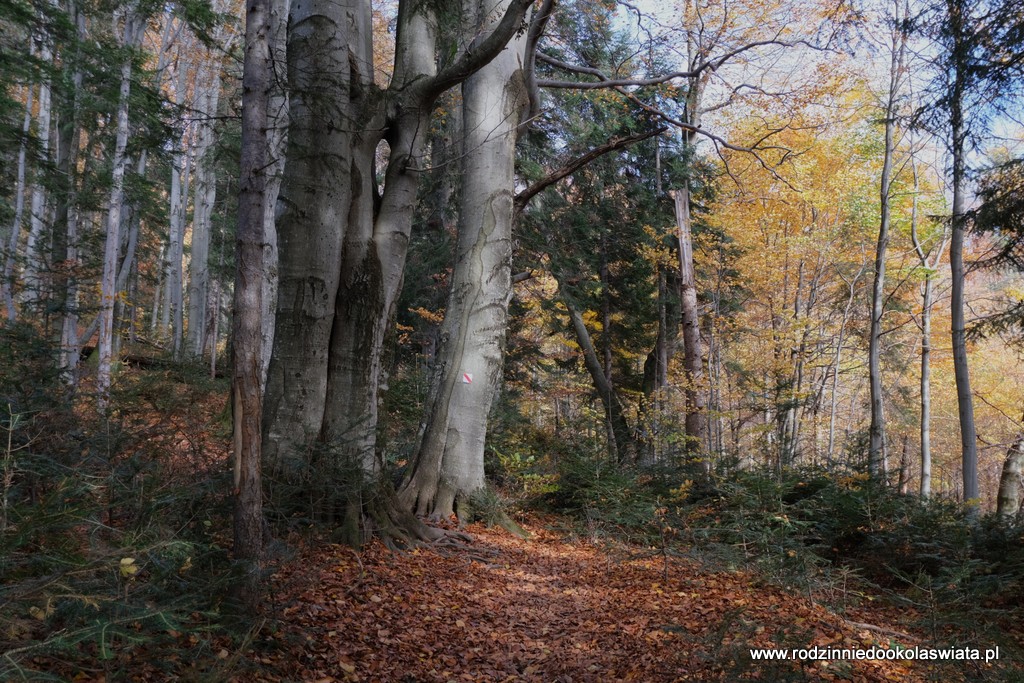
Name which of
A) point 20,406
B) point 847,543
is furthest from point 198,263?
point 847,543

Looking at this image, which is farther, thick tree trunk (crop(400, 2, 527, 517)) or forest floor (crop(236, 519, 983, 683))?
thick tree trunk (crop(400, 2, 527, 517))

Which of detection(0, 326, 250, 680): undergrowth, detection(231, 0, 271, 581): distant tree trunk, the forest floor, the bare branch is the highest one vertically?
the bare branch

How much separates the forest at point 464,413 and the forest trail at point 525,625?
0.13 ft

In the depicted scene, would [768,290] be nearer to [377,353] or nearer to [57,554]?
[377,353]

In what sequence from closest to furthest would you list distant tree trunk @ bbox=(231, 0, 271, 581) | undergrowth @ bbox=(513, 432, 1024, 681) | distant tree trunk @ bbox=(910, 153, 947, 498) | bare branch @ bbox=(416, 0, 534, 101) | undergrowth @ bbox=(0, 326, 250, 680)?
undergrowth @ bbox=(0, 326, 250, 680) < distant tree trunk @ bbox=(231, 0, 271, 581) < bare branch @ bbox=(416, 0, 534, 101) < undergrowth @ bbox=(513, 432, 1024, 681) < distant tree trunk @ bbox=(910, 153, 947, 498)

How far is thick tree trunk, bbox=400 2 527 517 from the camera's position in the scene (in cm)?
827

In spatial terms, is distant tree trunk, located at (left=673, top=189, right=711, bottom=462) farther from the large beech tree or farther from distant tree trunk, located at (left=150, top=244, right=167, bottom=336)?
distant tree trunk, located at (left=150, top=244, right=167, bottom=336)

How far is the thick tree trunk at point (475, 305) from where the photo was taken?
8.27 meters

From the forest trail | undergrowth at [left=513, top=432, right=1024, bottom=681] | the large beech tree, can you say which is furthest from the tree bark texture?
the large beech tree

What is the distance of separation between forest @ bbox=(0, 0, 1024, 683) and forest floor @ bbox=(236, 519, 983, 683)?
0.04 m

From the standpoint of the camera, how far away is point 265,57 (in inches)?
154

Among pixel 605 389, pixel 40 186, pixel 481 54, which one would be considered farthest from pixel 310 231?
pixel 40 186

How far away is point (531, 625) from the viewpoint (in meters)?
5.27

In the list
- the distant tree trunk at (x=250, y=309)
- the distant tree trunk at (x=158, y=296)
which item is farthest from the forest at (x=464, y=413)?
the distant tree trunk at (x=158, y=296)
